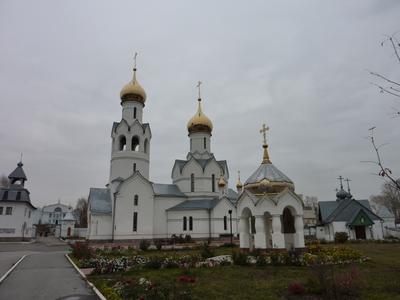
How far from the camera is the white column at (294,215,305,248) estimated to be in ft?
55.9

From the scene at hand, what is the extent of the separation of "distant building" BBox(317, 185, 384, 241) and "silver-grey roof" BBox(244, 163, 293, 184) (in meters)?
23.1

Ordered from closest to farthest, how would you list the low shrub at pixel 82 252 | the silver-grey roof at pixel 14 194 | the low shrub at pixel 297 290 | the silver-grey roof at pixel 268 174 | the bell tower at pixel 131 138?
the low shrub at pixel 297 290
the low shrub at pixel 82 252
the silver-grey roof at pixel 268 174
the bell tower at pixel 131 138
the silver-grey roof at pixel 14 194

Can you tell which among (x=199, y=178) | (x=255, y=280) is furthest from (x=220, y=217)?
(x=255, y=280)

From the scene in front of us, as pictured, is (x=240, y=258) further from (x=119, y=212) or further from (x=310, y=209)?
(x=310, y=209)

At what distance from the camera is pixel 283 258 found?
1371cm

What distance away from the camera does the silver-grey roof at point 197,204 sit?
35031 millimetres

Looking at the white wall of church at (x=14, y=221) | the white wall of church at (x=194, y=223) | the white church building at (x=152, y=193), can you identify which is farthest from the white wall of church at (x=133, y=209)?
the white wall of church at (x=14, y=221)

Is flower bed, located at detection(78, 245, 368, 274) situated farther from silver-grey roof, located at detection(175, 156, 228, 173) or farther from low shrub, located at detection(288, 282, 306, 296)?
silver-grey roof, located at detection(175, 156, 228, 173)

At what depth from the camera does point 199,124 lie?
4069 centimetres

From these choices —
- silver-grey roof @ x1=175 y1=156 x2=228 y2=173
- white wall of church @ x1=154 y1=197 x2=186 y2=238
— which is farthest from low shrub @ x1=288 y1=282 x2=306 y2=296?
silver-grey roof @ x1=175 y1=156 x2=228 y2=173

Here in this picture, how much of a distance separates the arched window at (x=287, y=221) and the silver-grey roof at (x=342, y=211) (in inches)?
902

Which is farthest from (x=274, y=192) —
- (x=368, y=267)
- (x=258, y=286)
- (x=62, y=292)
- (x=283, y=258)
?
(x=62, y=292)

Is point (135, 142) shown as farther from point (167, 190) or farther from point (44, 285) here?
point (44, 285)

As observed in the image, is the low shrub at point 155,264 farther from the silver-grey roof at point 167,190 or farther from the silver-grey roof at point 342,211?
the silver-grey roof at point 342,211
